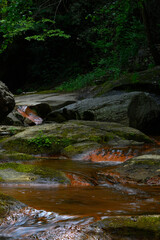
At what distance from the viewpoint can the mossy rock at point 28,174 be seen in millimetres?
3321

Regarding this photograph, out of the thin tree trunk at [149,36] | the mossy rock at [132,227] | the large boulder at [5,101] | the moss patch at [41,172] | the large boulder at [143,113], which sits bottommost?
the large boulder at [143,113]

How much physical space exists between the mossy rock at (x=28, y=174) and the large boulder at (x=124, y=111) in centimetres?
432

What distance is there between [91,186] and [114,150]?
216cm

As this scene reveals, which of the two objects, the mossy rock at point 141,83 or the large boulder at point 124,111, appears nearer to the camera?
the large boulder at point 124,111

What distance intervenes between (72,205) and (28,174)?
1.20 metres

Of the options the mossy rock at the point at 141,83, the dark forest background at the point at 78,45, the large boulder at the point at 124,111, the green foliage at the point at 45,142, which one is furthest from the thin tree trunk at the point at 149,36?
the green foliage at the point at 45,142

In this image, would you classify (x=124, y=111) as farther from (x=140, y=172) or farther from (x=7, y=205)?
(x=7, y=205)

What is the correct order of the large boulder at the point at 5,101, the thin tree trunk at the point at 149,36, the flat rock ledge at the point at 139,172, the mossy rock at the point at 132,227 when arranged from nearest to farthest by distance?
the mossy rock at the point at 132,227, the flat rock ledge at the point at 139,172, the large boulder at the point at 5,101, the thin tree trunk at the point at 149,36

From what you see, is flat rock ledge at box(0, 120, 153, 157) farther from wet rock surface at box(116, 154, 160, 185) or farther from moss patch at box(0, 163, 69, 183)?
moss patch at box(0, 163, 69, 183)

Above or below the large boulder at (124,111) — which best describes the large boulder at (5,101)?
above

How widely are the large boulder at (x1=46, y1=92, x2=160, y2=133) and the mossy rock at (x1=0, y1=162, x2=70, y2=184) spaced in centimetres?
432

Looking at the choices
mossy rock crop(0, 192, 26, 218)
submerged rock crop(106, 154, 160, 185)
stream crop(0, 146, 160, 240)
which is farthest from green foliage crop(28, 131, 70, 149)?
mossy rock crop(0, 192, 26, 218)

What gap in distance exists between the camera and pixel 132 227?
5.75 ft

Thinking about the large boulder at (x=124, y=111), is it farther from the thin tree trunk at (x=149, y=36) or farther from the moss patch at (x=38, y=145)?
the thin tree trunk at (x=149, y=36)
